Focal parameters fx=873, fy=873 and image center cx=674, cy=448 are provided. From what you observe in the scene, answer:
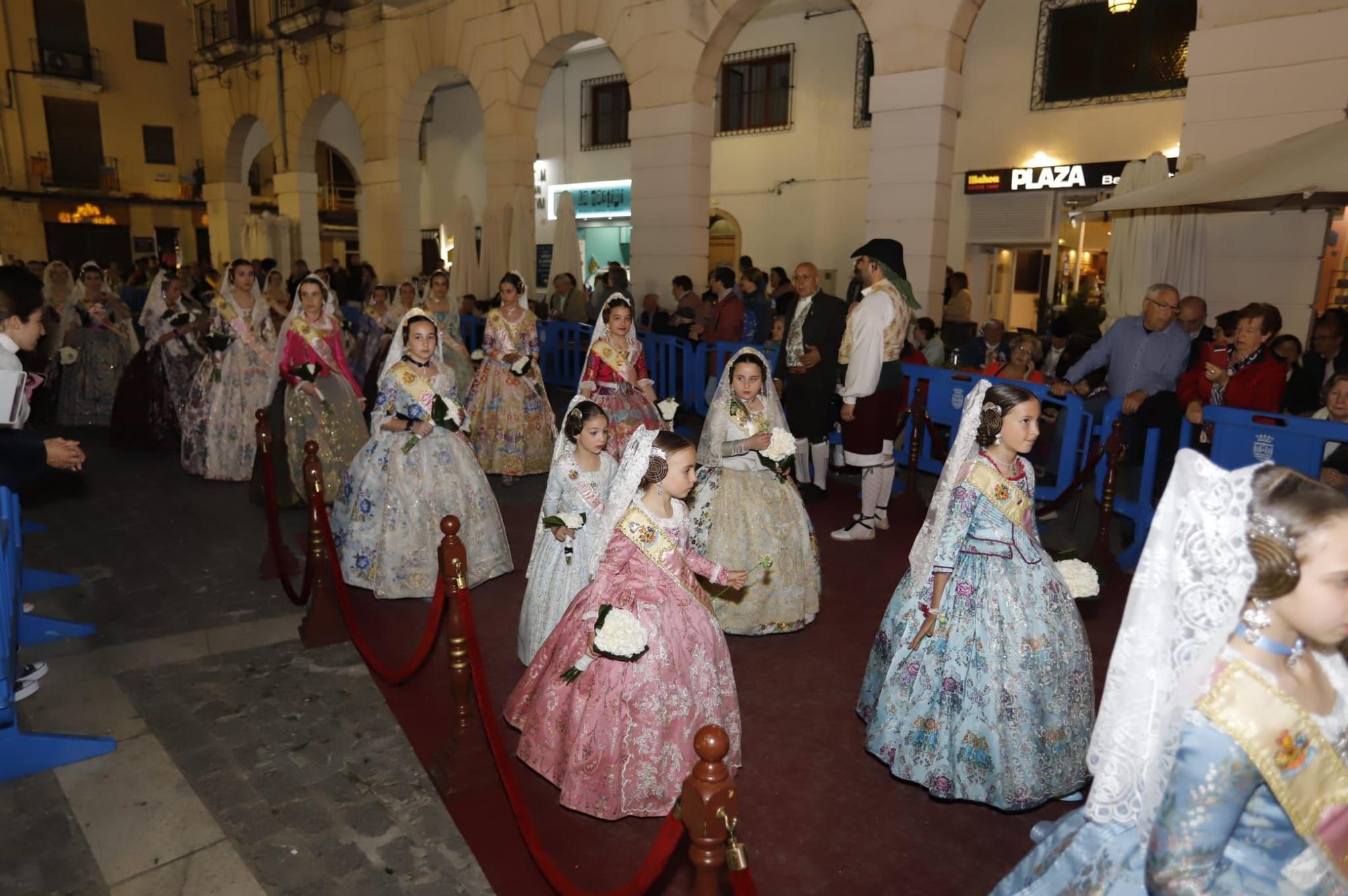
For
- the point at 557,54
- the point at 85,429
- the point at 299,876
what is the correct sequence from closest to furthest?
the point at 299,876 → the point at 85,429 → the point at 557,54

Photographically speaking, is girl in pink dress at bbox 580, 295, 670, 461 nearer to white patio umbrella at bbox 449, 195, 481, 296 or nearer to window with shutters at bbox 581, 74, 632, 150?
white patio umbrella at bbox 449, 195, 481, 296

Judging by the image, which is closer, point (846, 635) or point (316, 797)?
point (316, 797)

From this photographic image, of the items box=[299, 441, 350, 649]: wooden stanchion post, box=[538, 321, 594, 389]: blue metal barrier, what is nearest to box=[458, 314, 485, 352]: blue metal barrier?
box=[538, 321, 594, 389]: blue metal barrier

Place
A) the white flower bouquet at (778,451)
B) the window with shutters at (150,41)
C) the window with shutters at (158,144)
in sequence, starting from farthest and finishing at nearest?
the window with shutters at (158,144) < the window with shutters at (150,41) < the white flower bouquet at (778,451)

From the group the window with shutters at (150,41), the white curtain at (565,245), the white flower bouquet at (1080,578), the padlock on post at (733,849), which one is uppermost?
the window with shutters at (150,41)

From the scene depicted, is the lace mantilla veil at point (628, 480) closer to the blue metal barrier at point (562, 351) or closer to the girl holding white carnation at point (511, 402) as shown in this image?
the girl holding white carnation at point (511, 402)

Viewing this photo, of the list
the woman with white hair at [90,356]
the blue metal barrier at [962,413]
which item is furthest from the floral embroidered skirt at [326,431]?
the blue metal barrier at [962,413]

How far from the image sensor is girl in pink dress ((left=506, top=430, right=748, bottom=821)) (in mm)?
3562

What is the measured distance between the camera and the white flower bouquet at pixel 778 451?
16.9 ft

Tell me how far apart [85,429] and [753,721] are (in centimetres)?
1049

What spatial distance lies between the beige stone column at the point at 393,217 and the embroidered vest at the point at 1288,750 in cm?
1674

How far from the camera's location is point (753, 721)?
445 cm

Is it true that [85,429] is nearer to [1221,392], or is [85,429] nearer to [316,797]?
[316,797]

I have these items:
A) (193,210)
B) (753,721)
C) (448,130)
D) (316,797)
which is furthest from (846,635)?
(193,210)
